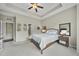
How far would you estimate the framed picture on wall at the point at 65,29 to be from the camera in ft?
7.76

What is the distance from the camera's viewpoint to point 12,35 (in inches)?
91.4

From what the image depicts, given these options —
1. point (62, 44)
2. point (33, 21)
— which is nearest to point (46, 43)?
point (62, 44)

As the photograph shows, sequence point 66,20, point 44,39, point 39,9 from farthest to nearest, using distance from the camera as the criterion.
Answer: point 39,9, point 44,39, point 66,20

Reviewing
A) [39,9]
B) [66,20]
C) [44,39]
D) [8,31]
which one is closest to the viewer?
[8,31]

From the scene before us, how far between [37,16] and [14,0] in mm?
975

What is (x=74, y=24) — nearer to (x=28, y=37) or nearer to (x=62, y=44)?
(x=62, y=44)

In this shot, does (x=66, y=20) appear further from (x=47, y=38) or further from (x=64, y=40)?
(x=47, y=38)

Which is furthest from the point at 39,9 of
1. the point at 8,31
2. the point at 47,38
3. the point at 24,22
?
the point at 8,31

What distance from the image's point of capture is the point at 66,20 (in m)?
2.43

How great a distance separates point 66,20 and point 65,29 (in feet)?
1.10

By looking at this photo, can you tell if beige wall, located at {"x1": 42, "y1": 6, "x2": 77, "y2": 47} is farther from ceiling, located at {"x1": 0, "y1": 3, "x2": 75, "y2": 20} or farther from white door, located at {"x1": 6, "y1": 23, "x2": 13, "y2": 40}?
white door, located at {"x1": 6, "y1": 23, "x2": 13, "y2": 40}

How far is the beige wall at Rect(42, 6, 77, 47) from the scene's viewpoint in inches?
90.1

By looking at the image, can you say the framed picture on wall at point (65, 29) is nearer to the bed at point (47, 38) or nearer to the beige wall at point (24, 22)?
the bed at point (47, 38)

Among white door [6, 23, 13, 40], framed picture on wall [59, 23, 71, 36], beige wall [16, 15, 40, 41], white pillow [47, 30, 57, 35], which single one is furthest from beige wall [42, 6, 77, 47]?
white door [6, 23, 13, 40]
